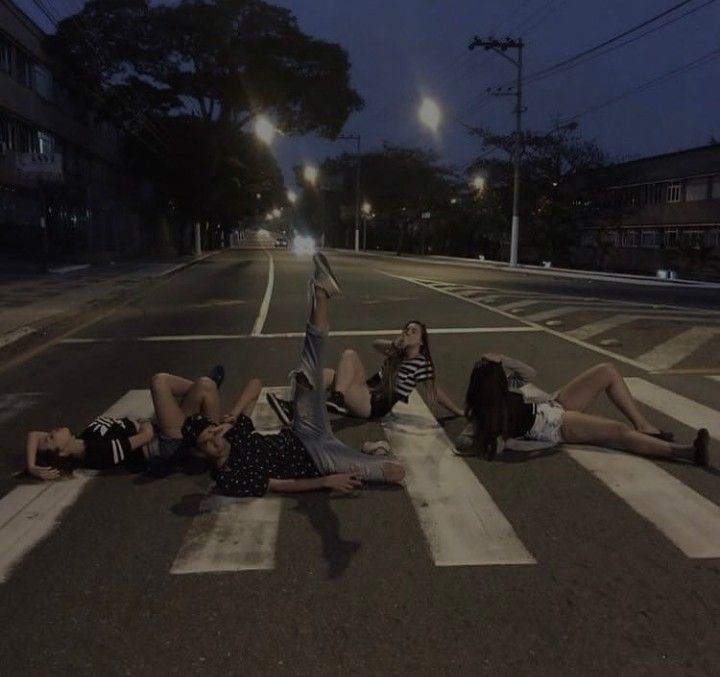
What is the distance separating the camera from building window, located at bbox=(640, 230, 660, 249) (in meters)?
46.7

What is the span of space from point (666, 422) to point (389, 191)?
76158mm

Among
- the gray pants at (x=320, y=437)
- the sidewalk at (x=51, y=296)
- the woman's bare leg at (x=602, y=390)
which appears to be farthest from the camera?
the sidewalk at (x=51, y=296)

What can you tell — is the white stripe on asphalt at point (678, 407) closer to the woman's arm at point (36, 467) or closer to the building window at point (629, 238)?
the woman's arm at point (36, 467)

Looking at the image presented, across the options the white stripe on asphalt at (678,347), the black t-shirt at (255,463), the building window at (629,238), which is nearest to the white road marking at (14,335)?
the black t-shirt at (255,463)

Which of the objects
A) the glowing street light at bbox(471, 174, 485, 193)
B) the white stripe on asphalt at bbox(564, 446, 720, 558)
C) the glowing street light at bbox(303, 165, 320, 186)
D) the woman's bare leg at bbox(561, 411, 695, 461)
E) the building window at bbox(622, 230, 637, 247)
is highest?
the glowing street light at bbox(303, 165, 320, 186)

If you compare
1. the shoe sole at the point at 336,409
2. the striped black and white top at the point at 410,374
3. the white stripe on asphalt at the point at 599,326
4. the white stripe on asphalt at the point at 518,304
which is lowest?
the white stripe on asphalt at the point at 518,304

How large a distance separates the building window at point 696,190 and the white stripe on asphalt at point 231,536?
4292cm

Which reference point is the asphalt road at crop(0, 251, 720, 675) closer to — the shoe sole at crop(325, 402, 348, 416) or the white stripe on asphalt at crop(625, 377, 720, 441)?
the white stripe on asphalt at crop(625, 377, 720, 441)

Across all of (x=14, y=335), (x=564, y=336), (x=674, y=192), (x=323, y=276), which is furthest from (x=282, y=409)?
(x=674, y=192)

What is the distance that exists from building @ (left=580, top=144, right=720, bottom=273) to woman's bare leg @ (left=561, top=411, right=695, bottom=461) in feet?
120

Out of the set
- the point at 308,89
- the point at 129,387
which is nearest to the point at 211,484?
the point at 129,387

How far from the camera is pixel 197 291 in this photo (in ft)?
77.3

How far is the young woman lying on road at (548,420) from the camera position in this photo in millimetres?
5922

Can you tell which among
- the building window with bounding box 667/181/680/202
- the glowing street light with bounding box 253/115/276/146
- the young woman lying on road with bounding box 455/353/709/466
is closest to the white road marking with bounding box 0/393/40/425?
the young woman lying on road with bounding box 455/353/709/466
